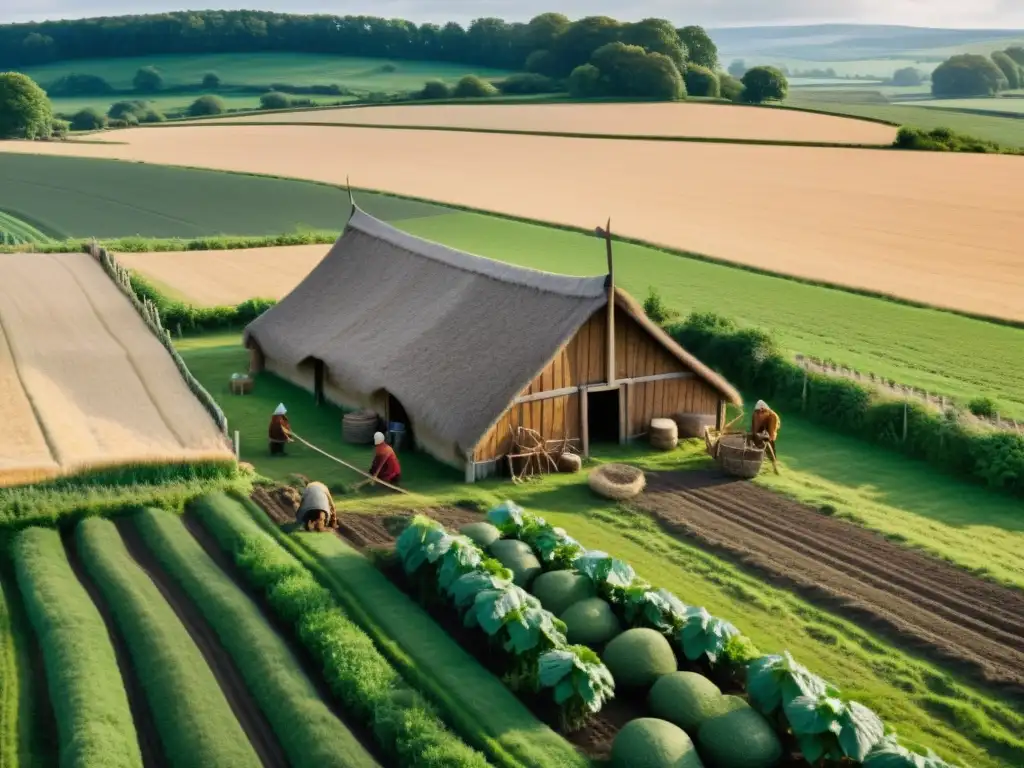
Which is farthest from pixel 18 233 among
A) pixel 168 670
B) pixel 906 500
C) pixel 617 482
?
pixel 906 500

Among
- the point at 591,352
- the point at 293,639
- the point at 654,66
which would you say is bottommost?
the point at 293,639

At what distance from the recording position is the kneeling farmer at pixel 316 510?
64.8 feet

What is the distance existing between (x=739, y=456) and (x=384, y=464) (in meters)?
7.15

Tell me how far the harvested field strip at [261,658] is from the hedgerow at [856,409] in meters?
14.3

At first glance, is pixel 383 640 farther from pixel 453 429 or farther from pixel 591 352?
pixel 591 352

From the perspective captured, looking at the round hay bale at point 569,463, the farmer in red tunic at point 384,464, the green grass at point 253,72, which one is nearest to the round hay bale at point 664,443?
the round hay bale at point 569,463

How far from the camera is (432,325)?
26.3 m

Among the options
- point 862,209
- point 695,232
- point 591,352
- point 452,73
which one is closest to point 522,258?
point 695,232

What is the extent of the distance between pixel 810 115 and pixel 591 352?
67.2 m

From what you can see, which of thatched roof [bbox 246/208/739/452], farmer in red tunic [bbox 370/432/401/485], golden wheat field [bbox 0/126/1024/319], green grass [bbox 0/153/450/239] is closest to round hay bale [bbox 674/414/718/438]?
thatched roof [bbox 246/208/739/452]

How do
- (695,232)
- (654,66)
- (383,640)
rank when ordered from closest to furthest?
1. (383,640)
2. (695,232)
3. (654,66)

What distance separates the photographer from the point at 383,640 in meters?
15.6

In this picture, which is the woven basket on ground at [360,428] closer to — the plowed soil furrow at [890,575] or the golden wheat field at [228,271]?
the plowed soil furrow at [890,575]

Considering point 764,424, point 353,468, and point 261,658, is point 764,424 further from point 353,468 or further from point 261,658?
point 261,658
